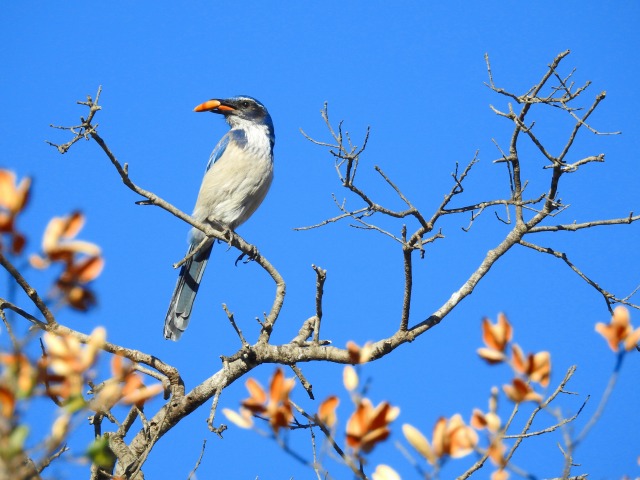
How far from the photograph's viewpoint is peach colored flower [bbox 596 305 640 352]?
6.01ft

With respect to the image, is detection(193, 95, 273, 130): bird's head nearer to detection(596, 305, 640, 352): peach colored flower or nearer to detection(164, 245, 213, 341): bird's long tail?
detection(164, 245, 213, 341): bird's long tail

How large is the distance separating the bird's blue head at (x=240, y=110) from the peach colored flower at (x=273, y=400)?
5.80 meters

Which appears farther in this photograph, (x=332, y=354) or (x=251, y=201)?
(x=251, y=201)

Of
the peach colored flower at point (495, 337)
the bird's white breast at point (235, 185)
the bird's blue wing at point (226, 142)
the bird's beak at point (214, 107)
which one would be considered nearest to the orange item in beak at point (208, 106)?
the bird's beak at point (214, 107)

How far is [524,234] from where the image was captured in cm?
402

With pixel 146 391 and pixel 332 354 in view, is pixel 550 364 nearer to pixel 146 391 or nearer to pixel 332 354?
pixel 146 391

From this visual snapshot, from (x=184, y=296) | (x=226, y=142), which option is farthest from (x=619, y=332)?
(x=226, y=142)

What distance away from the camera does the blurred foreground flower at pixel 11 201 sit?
1289mm

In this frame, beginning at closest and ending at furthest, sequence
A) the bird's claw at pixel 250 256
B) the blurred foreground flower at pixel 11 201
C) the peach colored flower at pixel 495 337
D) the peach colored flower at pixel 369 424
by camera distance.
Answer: the blurred foreground flower at pixel 11 201, the peach colored flower at pixel 369 424, the peach colored flower at pixel 495 337, the bird's claw at pixel 250 256

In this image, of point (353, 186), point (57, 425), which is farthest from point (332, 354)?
point (57, 425)

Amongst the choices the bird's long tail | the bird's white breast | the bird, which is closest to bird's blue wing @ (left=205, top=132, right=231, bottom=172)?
the bird

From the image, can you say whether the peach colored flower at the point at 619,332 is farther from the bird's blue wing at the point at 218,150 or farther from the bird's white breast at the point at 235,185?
the bird's blue wing at the point at 218,150

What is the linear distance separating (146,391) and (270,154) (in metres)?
5.33

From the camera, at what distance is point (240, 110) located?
743 centimetres
